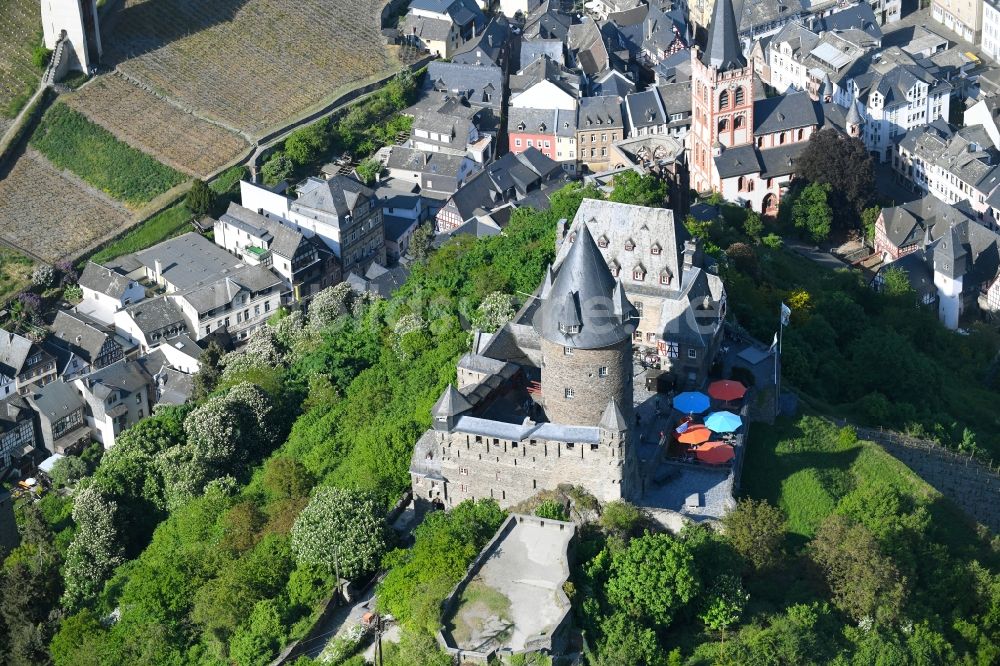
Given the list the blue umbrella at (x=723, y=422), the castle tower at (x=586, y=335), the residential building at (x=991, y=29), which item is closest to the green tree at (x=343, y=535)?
the castle tower at (x=586, y=335)

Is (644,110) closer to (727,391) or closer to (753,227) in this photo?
(753,227)

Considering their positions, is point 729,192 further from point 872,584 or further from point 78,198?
point 872,584

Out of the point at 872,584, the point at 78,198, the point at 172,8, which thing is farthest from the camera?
the point at 172,8

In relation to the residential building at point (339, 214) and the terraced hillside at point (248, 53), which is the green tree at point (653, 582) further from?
the terraced hillside at point (248, 53)

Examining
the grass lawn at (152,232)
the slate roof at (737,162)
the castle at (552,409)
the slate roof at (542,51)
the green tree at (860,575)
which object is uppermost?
the castle at (552,409)

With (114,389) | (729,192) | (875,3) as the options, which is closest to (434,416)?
(114,389)

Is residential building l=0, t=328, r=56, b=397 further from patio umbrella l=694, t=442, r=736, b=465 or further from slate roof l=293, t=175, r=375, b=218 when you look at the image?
patio umbrella l=694, t=442, r=736, b=465

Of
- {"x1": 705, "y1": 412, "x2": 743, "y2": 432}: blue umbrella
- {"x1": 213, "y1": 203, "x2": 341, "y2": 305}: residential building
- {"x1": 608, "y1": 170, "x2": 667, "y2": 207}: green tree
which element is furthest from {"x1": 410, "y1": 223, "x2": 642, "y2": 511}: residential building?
{"x1": 213, "y1": 203, "x2": 341, "y2": 305}: residential building
